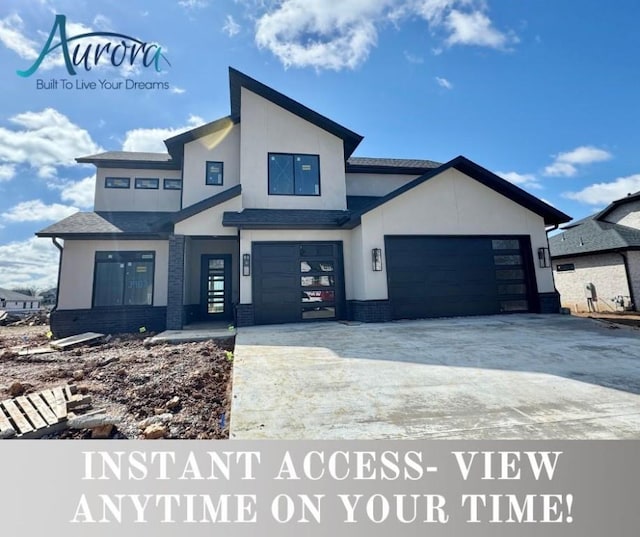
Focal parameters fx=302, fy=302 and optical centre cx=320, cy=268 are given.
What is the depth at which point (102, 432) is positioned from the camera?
2902 mm

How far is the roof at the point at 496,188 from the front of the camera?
9273mm

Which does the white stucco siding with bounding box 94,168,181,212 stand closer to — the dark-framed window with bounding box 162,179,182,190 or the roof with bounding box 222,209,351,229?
the dark-framed window with bounding box 162,179,182,190

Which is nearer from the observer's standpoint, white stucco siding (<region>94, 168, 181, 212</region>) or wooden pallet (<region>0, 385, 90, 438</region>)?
wooden pallet (<region>0, 385, 90, 438</region>)

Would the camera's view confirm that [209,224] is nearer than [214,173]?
Yes

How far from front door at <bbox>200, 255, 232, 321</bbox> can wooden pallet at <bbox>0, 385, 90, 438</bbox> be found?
7747mm

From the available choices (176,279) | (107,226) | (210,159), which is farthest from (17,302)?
(176,279)

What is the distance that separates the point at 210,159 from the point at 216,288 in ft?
15.9

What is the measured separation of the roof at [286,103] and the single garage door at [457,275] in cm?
441

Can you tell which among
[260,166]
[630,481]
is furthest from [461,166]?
[630,481]

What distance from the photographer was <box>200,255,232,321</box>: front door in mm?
11617

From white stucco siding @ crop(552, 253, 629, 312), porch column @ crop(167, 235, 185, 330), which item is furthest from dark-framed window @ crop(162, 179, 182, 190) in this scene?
white stucco siding @ crop(552, 253, 629, 312)

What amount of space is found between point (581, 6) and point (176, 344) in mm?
12876

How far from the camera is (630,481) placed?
216 cm

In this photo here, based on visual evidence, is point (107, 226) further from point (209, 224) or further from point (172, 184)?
point (209, 224)
